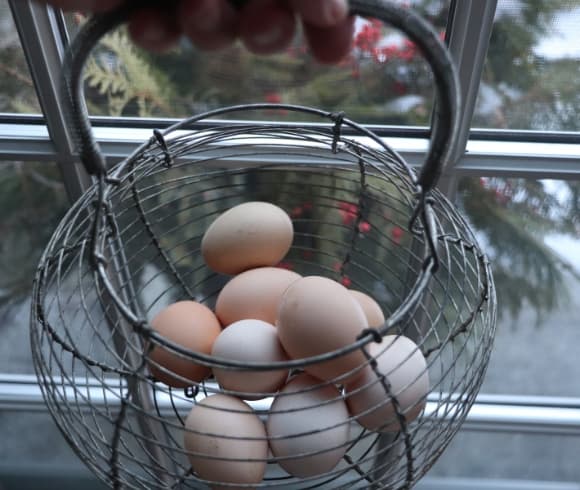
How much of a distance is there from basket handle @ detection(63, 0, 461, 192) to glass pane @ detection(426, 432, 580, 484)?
1127 millimetres

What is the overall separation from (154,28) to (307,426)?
16.3 inches

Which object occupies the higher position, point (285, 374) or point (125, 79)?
point (125, 79)

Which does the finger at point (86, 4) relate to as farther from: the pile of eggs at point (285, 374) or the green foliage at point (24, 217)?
the green foliage at point (24, 217)

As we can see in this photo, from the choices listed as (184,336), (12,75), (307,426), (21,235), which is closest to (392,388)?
(307,426)

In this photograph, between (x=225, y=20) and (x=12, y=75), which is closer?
(x=225, y=20)

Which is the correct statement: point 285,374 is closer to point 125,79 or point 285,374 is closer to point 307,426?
point 307,426

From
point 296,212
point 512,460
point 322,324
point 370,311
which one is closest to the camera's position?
point 322,324

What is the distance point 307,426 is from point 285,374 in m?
0.07

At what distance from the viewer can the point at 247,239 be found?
780mm

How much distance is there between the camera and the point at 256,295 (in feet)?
2.48

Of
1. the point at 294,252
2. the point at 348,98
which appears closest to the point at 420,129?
the point at 348,98

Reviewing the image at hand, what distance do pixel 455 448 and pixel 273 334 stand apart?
39.7 inches

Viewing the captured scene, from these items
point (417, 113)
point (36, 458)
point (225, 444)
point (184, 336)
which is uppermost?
point (417, 113)

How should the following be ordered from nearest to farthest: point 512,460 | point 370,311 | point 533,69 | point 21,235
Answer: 1. point 370,311
2. point 533,69
3. point 21,235
4. point 512,460
